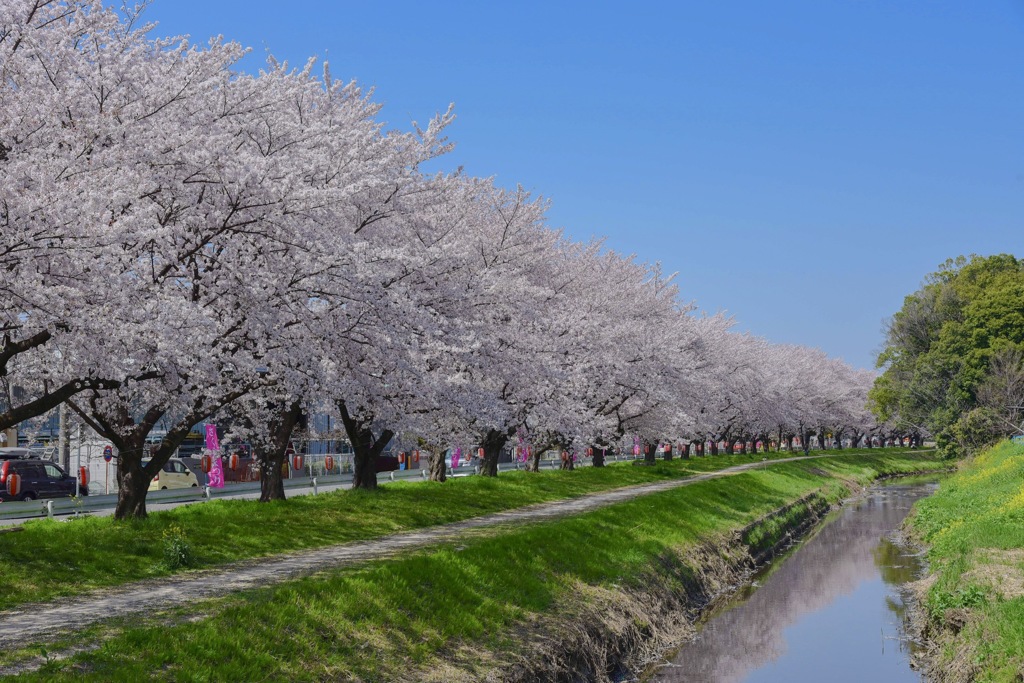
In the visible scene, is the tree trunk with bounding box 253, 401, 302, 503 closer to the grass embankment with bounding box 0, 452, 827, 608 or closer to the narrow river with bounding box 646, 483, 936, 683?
the grass embankment with bounding box 0, 452, 827, 608

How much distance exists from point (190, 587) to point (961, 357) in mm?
60922

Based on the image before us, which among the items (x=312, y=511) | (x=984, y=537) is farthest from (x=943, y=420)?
(x=312, y=511)

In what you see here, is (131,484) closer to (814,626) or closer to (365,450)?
(365,450)

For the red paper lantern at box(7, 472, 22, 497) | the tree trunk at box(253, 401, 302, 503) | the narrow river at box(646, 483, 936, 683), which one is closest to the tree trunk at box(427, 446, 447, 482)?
the tree trunk at box(253, 401, 302, 503)

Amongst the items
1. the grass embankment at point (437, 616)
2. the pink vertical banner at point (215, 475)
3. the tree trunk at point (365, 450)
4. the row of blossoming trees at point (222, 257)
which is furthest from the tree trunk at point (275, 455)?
the pink vertical banner at point (215, 475)

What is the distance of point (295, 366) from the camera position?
18109mm

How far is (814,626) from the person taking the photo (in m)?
23.2

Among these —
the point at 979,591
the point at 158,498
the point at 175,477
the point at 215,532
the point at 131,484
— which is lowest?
the point at 979,591

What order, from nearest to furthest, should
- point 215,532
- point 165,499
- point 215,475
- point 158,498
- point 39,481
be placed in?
point 215,532 → point 158,498 → point 39,481 → point 165,499 → point 215,475

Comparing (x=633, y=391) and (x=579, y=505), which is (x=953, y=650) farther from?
(x=633, y=391)

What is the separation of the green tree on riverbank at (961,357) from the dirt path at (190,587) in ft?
157

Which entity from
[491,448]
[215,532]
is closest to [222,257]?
[215,532]

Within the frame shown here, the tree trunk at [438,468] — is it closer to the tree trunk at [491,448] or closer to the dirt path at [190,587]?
the tree trunk at [491,448]

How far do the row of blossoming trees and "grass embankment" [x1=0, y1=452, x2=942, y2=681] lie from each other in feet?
13.7
